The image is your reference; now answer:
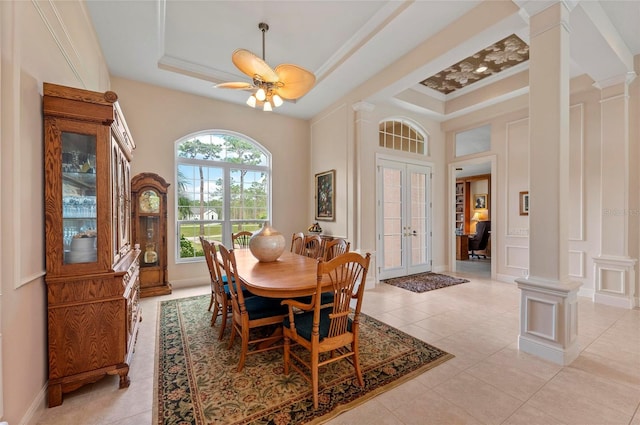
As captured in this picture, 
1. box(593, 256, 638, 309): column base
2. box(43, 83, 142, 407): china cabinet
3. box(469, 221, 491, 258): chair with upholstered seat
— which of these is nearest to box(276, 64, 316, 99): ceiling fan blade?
box(43, 83, 142, 407): china cabinet

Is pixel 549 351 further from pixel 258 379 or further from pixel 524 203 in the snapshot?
pixel 524 203

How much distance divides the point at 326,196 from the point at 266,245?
8.91 feet

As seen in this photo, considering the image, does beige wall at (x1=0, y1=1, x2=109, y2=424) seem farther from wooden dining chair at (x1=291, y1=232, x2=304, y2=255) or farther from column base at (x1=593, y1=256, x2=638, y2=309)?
column base at (x1=593, y1=256, x2=638, y2=309)

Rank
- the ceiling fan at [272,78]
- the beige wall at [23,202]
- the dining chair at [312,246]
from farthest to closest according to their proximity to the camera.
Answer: the dining chair at [312,246] < the ceiling fan at [272,78] < the beige wall at [23,202]

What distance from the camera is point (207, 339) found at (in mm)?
2758

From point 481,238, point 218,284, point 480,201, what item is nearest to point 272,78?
point 218,284

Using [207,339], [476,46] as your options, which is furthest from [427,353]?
[476,46]

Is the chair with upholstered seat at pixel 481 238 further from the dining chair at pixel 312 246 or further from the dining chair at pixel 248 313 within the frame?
the dining chair at pixel 248 313

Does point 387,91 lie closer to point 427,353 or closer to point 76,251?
point 427,353

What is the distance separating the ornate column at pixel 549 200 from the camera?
2326mm

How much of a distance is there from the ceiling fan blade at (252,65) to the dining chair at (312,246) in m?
1.98

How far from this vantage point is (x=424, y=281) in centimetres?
509

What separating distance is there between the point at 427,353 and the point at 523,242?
367 centimetres

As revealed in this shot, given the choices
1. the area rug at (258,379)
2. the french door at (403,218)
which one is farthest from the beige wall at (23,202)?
the french door at (403,218)
